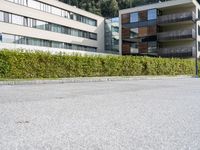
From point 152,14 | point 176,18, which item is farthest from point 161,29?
point 176,18

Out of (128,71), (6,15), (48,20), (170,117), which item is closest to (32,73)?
(128,71)

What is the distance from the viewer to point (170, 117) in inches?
237

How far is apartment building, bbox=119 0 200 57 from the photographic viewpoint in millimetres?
42125

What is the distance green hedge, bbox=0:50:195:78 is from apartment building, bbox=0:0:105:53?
1114cm

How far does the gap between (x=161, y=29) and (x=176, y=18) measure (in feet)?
14.2

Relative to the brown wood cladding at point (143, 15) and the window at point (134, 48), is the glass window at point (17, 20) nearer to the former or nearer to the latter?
the window at point (134, 48)

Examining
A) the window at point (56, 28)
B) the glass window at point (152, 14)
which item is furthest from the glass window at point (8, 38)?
the glass window at point (152, 14)

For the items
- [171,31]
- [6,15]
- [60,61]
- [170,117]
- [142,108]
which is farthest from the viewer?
[171,31]

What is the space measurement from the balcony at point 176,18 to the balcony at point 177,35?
1893mm

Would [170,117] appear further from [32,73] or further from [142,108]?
[32,73]

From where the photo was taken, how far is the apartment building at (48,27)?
111 feet

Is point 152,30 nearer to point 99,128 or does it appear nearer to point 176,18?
point 176,18

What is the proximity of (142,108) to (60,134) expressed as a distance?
134 inches

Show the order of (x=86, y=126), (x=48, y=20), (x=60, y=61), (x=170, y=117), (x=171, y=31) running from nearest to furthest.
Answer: (x=86, y=126) < (x=170, y=117) < (x=60, y=61) < (x=48, y=20) < (x=171, y=31)
